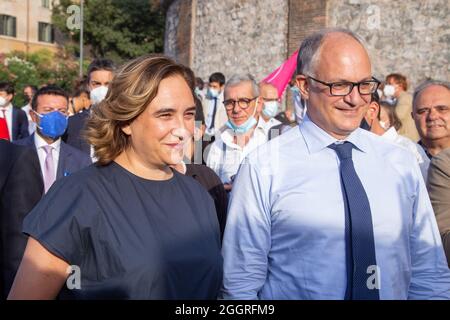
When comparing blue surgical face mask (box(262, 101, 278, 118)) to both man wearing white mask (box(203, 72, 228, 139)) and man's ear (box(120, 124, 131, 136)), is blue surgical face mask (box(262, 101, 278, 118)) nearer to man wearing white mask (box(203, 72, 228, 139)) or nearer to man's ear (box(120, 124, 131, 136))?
man wearing white mask (box(203, 72, 228, 139))

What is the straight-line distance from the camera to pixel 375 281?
263cm

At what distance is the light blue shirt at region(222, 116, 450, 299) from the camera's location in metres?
2.68

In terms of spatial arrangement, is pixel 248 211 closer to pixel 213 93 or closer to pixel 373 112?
pixel 373 112

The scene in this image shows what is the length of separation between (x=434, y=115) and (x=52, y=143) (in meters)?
3.28

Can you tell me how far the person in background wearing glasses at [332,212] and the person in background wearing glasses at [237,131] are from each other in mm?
2560

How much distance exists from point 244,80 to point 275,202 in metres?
3.20

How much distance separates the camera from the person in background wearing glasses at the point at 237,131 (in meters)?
5.51

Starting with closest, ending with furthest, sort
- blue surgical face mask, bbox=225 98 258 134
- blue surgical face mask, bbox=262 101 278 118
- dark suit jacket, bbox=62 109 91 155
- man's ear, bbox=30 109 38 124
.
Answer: blue surgical face mask, bbox=225 98 258 134 < man's ear, bbox=30 109 38 124 < dark suit jacket, bbox=62 109 91 155 < blue surgical face mask, bbox=262 101 278 118

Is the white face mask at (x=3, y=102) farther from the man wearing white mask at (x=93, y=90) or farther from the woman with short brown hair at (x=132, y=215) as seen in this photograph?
the woman with short brown hair at (x=132, y=215)

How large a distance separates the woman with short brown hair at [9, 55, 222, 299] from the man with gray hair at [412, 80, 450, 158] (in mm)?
2287

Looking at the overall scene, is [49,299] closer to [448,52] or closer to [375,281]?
[375,281]

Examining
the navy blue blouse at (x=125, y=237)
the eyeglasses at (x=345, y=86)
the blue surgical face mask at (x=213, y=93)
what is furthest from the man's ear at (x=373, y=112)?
the blue surgical face mask at (x=213, y=93)

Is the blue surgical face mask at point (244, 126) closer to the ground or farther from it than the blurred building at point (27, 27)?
closer to the ground

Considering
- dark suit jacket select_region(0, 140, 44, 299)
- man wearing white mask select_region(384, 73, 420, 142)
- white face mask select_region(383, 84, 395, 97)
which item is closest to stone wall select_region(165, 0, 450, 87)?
white face mask select_region(383, 84, 395, 97)
